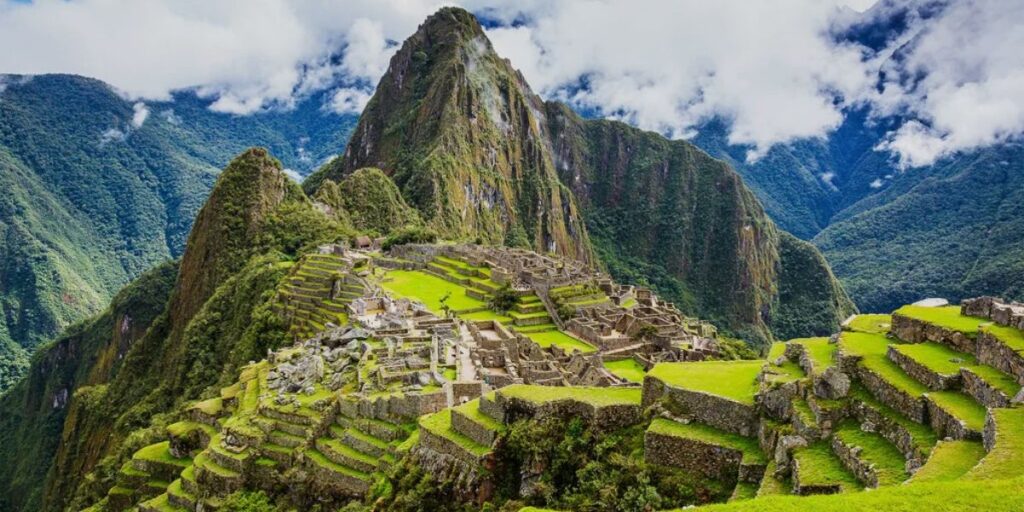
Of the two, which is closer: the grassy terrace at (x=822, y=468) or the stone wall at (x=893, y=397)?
Answer: the grassy terrace at (x=822, y=468)

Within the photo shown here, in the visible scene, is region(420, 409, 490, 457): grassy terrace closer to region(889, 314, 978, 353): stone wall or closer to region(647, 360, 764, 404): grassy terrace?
region(647, 360, 764, 404): grassy terrace

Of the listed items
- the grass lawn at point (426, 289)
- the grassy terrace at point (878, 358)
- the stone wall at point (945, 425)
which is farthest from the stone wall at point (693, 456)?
the grass lawn at point (426, 289)

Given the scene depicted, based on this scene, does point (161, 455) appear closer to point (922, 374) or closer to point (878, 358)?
point (878, 358)

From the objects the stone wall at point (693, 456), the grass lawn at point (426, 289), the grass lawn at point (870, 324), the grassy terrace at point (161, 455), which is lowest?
the grassy terrace at point (161, 455)

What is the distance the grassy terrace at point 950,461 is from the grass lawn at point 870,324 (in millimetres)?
6198

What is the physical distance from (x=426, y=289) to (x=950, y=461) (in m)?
59.0

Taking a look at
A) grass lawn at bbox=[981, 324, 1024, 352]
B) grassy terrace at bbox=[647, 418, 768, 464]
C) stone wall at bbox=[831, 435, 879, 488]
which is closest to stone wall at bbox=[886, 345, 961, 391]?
grass lawn at bbox=[981, 324, 1024, 352]

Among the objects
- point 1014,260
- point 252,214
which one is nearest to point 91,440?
point 252,214

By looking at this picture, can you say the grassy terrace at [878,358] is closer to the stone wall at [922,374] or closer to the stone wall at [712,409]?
the stone wall at [922,374]

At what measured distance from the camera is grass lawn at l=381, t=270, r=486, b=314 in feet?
198

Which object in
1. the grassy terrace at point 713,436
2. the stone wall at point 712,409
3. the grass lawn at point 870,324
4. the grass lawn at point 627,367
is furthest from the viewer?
the grass lawn at point 627,367

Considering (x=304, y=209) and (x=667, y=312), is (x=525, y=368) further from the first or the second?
(x=304, y=209)

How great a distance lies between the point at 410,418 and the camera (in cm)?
1992

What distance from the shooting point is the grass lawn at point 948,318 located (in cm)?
1346
